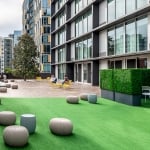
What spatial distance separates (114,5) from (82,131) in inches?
868

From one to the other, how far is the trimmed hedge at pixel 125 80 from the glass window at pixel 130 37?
597cm

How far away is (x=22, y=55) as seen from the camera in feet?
180

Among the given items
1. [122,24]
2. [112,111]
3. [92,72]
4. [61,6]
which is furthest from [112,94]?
[61,6]

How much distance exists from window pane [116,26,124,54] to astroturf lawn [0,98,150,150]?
44.6ft

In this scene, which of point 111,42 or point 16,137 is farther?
point 111,42

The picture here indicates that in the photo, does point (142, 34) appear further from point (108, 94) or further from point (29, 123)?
point (29, 123)

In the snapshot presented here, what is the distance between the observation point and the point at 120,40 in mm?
28344

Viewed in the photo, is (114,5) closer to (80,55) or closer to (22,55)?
(80,55)

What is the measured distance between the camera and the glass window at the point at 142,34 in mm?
23828

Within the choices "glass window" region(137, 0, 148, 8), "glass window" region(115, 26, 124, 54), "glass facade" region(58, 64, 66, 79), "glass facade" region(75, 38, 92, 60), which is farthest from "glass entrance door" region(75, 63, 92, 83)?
"glass window" region(137, 0, 148, 8)

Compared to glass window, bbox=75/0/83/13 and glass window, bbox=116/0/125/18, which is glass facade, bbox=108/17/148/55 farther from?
glass window, bbox=75/0/83/13

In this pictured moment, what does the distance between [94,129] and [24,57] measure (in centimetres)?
4621

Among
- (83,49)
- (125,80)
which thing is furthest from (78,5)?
(125,80)

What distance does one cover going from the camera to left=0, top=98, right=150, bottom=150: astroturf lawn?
7809mm
